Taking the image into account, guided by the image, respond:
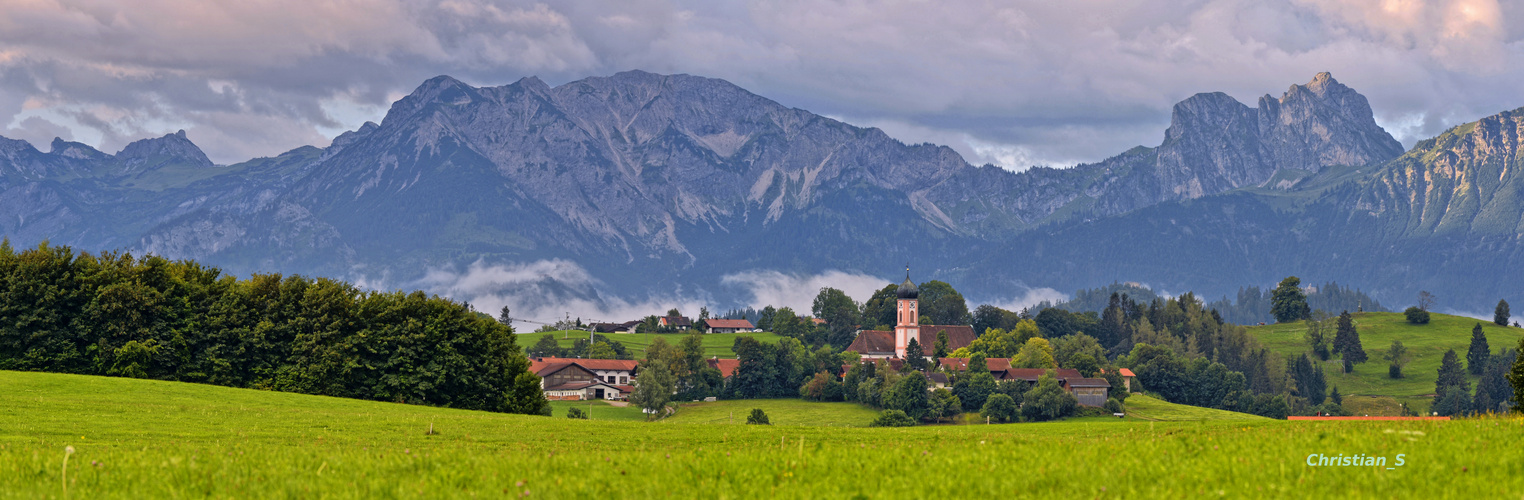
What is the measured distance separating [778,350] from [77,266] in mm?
133878

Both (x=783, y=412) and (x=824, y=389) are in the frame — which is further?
(x=824, y=389)

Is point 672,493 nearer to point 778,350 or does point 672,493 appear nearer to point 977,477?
point 977,477

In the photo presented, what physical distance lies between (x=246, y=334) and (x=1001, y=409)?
365 ft

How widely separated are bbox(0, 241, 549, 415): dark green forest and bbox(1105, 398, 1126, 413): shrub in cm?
10839

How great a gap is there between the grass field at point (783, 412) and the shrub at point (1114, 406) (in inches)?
1368

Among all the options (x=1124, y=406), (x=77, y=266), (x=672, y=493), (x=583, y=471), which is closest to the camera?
(x=672, y=493)

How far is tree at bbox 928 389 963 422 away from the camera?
16062cm

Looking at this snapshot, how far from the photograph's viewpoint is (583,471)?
17016 mm

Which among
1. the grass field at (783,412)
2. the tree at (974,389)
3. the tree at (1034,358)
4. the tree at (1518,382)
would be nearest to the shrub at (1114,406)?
the tree at (974,389)

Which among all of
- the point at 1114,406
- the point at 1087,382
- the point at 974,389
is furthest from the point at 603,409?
the point at 1114,406

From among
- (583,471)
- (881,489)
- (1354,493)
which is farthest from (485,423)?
(1354,493)

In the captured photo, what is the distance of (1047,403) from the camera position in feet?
522

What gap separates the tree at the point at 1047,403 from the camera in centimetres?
15888

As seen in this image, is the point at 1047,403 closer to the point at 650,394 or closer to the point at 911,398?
the point at 911,398
